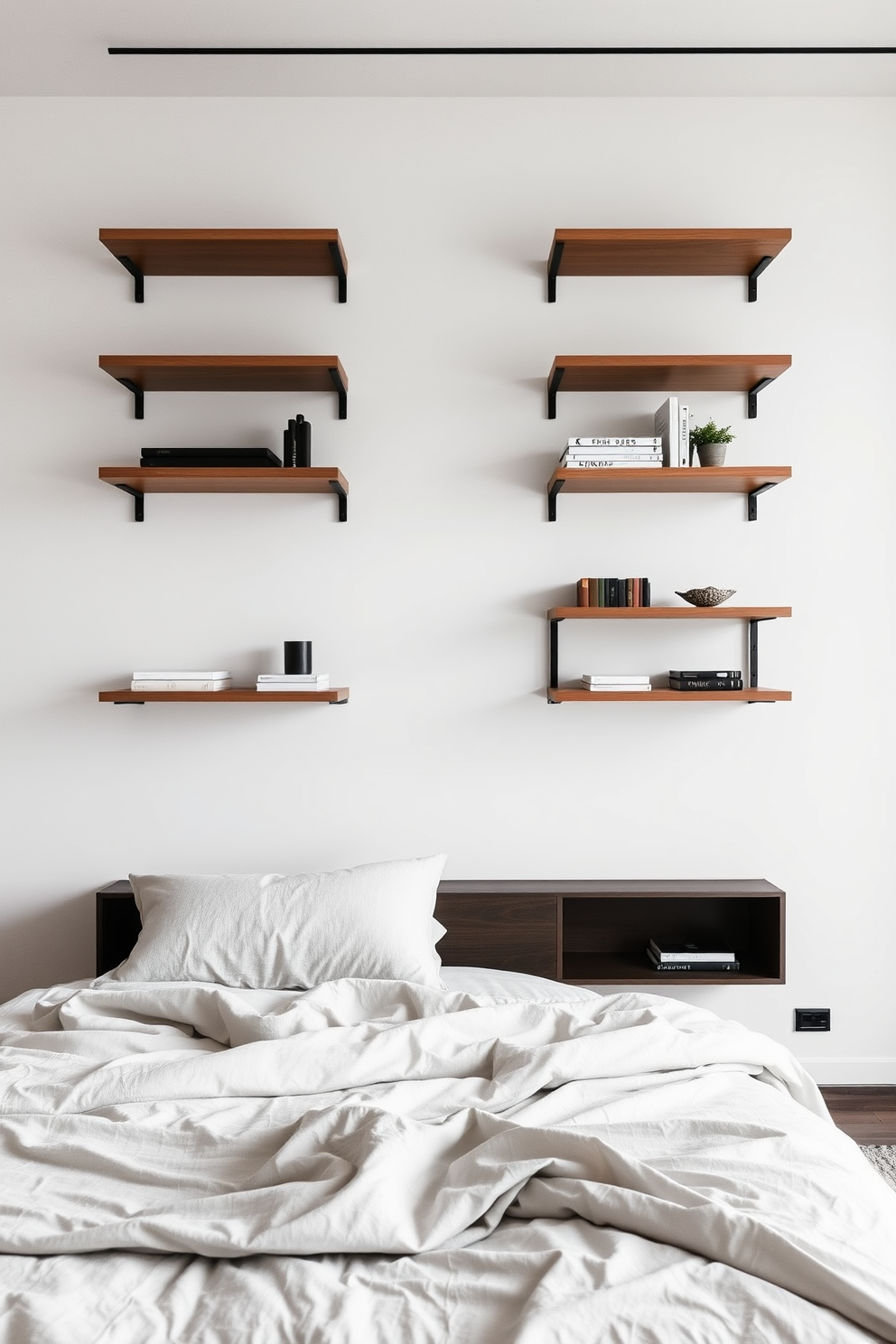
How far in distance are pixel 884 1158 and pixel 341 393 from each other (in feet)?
8.14

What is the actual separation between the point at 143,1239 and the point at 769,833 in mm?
2128

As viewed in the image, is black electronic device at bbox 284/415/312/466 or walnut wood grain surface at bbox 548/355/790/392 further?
black electronic device at bbox 284/415/312/466

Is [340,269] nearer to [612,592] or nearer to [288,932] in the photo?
[612,592]

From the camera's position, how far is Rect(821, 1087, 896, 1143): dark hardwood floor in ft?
8.18

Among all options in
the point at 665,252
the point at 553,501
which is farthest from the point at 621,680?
the point at 665,252

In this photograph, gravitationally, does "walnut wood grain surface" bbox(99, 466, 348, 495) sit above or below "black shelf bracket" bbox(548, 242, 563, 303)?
below

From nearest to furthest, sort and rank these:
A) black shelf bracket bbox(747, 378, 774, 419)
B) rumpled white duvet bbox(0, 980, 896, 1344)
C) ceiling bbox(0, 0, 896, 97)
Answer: rumpled white duvet bbox(0, 980, 896, 1344) → ceiling bbox(0, 0, 896, 97) → black shelf bracket bbox(747, 378, 774, 419)

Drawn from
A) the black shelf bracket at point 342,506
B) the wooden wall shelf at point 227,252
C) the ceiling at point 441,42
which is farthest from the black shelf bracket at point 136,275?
the black shelf bracket at point 342,506

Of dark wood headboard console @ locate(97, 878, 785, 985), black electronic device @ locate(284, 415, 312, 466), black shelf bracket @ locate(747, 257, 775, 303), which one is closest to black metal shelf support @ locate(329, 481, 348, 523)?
black electronic device @ locate(284, 415, 312, 466)

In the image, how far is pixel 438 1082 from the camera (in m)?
1.53

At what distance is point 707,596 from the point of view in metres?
2.57

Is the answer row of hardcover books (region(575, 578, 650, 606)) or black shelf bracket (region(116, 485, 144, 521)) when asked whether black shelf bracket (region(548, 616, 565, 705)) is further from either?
black shelf bracket (region(116, 485, 144, 521))

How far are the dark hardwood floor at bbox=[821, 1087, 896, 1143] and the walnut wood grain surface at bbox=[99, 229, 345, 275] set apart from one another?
9.00ft

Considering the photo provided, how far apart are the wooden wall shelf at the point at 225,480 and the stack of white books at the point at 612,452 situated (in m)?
0.64
